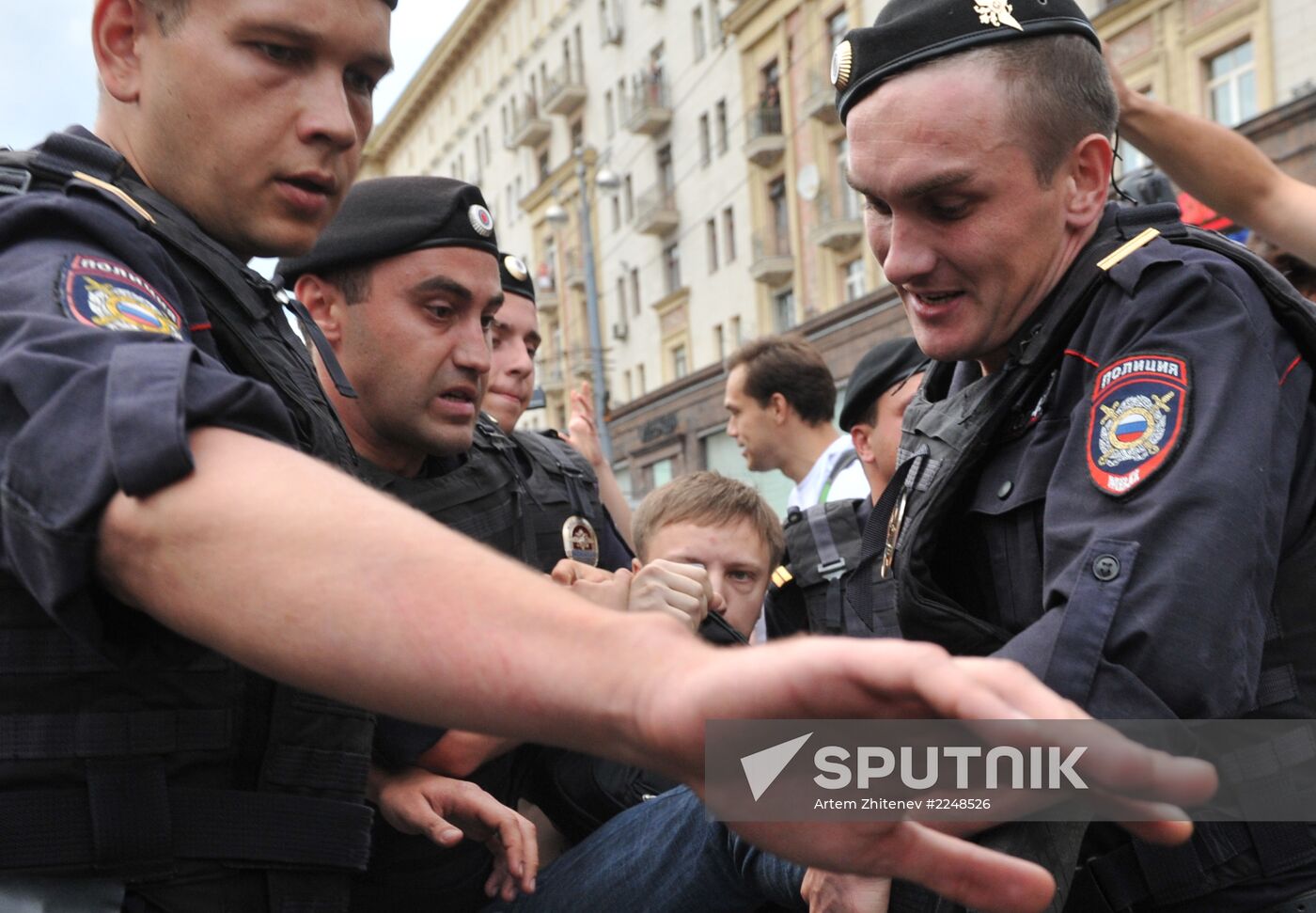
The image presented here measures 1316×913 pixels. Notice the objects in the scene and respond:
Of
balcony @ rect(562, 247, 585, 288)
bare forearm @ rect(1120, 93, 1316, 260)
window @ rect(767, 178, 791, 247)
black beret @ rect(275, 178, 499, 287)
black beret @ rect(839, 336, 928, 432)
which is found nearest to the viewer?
bare forearm @ rect(1120, 93, 1316, 260)

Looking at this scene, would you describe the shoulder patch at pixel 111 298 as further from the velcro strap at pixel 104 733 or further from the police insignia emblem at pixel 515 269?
the police insignia emblem at pixel 515 269

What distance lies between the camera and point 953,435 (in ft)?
6.42

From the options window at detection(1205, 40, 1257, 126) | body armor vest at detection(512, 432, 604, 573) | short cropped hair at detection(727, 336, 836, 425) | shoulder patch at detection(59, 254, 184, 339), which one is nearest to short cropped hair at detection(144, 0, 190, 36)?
shoulder patch at detection(59, 254, 184, 339)

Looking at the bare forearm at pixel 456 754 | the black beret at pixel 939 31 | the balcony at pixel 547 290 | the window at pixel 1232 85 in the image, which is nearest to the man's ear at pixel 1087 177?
the black beret at pixel 939 31

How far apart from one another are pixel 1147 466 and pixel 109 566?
1.18 metres

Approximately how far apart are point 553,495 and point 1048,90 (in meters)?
1.75

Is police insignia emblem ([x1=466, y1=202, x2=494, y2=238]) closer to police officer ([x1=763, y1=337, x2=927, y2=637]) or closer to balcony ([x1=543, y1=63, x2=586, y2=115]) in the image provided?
police officer ([x1=763, y1=337, x2=927, y2=637])

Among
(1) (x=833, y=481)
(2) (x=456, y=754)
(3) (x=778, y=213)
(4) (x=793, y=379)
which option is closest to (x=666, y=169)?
(3) (x=778, y=213)

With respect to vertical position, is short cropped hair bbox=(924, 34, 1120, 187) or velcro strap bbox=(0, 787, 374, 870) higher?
short cropped hair bbox=(924, 34, 1120, 187)

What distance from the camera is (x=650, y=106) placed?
92.7ft

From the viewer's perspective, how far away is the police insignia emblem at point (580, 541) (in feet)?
10.3

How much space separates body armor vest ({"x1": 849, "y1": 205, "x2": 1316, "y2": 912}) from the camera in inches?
63.7

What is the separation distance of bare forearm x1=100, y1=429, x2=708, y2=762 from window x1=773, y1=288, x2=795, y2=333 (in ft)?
75.2

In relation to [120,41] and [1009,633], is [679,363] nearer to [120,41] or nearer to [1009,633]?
[1009,633]
